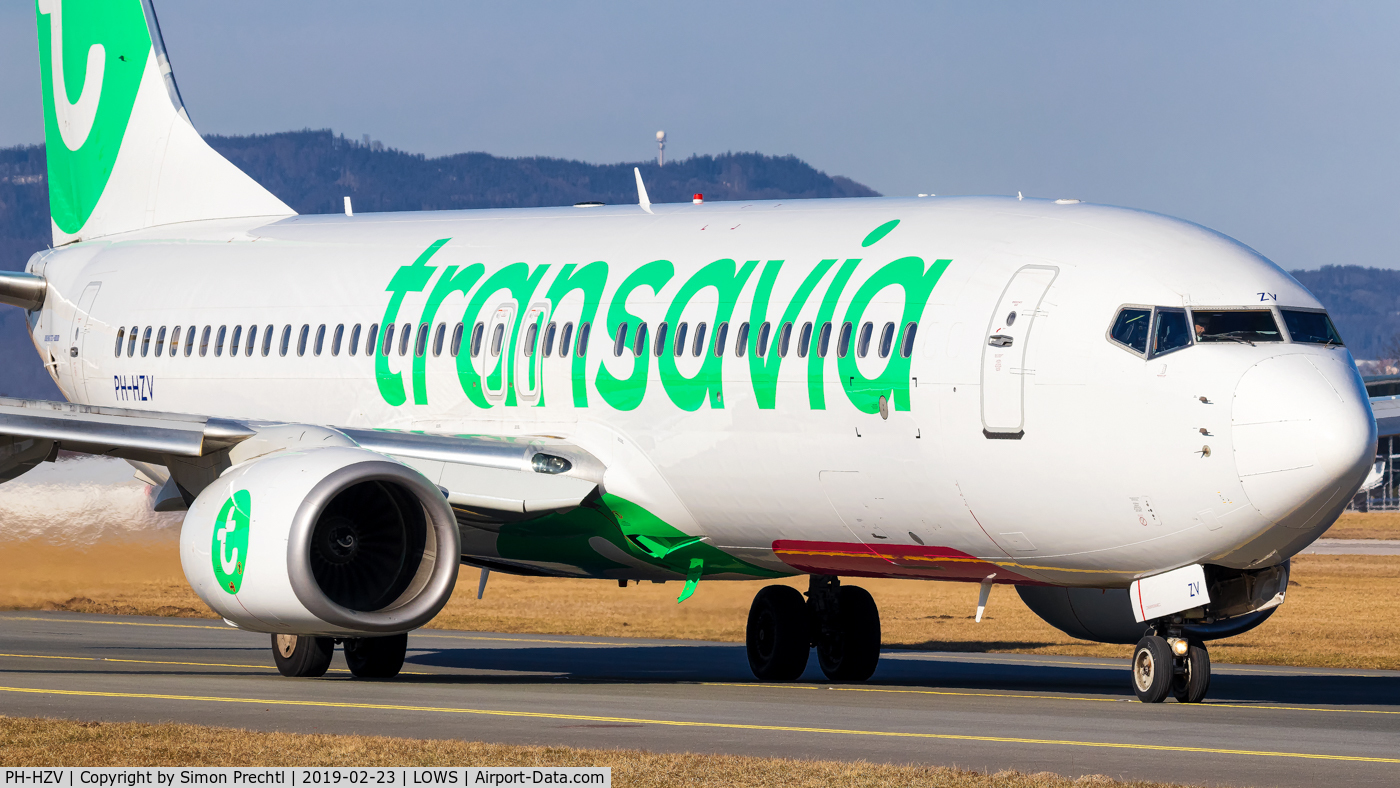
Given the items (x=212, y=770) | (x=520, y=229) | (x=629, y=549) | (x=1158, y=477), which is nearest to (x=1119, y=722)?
(x=1158, y=477)

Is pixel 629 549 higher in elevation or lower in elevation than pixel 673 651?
higher

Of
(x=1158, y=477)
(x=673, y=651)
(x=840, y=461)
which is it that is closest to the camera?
(x=1158, y=477)

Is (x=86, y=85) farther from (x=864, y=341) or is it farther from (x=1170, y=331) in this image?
(x=1170, y=331)

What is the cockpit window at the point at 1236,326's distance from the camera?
14.8 metres

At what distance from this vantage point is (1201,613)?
15.3 metres

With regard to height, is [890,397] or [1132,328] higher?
[1132,328]

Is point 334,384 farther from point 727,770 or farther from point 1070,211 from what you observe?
point 727,770

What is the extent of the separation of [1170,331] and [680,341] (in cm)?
486

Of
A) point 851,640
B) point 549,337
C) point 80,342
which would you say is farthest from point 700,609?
point 80,342

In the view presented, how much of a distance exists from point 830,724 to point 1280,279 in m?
4.81

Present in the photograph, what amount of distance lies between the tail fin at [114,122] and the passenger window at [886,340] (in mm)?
11751

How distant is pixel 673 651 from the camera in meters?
26.5

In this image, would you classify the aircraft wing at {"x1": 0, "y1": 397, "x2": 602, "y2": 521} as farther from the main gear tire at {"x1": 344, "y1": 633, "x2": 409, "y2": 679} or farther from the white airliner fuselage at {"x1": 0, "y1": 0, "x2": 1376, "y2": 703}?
the main gear tire at {"x1": 344, "y1": 633, "x2": 409, "y2": 679}

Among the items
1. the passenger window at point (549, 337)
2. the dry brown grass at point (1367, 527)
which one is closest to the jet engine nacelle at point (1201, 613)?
the passenger window at point (549, 337)
